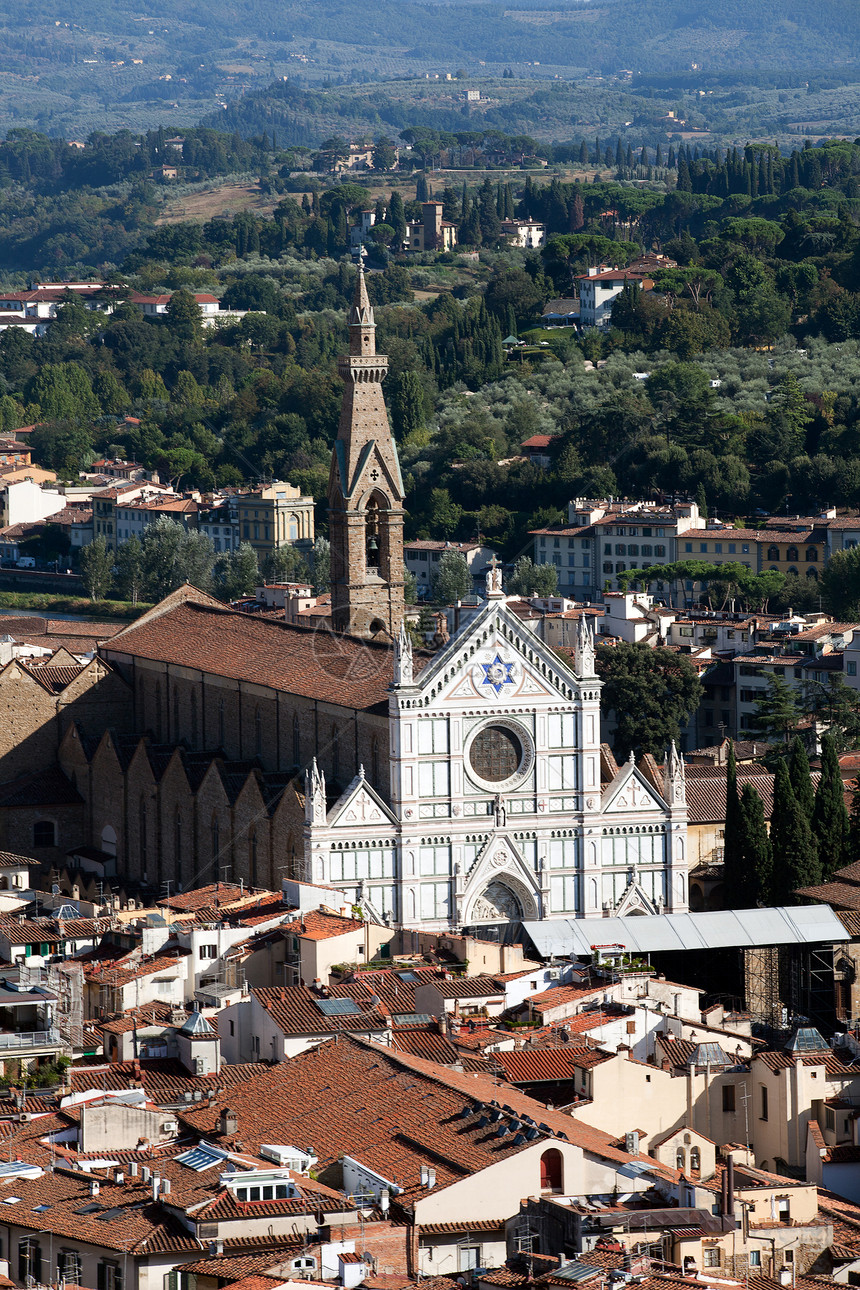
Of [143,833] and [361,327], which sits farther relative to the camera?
[361,327]

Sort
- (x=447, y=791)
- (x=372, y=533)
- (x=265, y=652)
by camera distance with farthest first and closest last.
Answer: (x=372, y=533) < (x=265, y=652) < (x=447, y=791)

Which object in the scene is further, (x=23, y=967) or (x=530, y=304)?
(x=530, y=304)

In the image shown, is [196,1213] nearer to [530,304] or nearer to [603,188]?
[530,304]

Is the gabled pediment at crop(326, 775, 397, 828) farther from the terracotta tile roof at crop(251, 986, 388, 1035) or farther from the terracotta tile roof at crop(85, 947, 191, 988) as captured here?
the terracotta tile roof at crop(251, 986, 388, 1035)

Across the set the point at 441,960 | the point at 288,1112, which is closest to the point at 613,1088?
the point at 288,1112

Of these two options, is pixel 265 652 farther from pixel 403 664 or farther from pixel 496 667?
pixel 403 664

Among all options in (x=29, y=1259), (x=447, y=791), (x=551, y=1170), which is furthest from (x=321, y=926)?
(x=29, y=1259)
